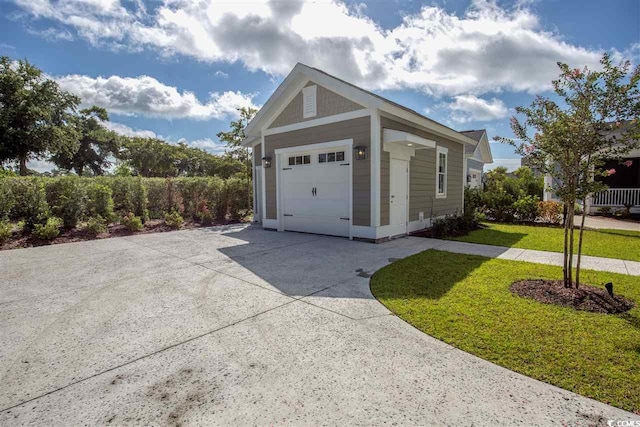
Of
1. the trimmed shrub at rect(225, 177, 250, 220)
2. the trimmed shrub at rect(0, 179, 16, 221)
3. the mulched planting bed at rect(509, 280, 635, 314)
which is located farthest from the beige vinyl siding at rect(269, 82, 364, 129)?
the trimmed shrub at rect(0, 179, 16, 221)

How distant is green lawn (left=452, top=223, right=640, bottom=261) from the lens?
645 centimetres

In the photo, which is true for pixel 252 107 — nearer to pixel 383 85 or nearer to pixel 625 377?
pixel 383 85

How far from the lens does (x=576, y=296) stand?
11.9 feet

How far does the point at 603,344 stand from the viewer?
2.59 metres

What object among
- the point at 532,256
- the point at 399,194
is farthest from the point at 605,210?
the point at 399,194


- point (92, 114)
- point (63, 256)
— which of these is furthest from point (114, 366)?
point (92, 114)

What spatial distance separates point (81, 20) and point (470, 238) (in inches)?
512

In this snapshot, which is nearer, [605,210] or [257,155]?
[257,155]

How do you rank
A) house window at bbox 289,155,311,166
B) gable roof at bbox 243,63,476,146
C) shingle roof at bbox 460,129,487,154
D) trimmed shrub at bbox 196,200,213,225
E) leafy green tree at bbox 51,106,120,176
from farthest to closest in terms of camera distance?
leafy green tree at bbox 51,106,120,176 < shingle roof at bbox 460,129,487,154 < trimmed shrub at bbox 196,200,213,225 < house window at bbox 289,155,311,166 < gable roof at bbox 243,63,476,146

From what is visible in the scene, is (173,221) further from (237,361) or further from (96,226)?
(237,361)

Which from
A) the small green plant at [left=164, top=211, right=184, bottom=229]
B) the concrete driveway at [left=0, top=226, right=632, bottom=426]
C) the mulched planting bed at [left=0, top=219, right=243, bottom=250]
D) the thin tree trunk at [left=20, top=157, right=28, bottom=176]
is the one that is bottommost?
the concrete driveway at [left=0, top=226, right=632, bottom=426]

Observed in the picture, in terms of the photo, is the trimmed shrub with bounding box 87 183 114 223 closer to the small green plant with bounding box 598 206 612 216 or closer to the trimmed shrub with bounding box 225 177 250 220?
the trimmed shrub with bounding box 225 177 250 220

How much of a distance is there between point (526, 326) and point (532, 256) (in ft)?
12.6

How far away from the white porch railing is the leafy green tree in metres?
41.2
